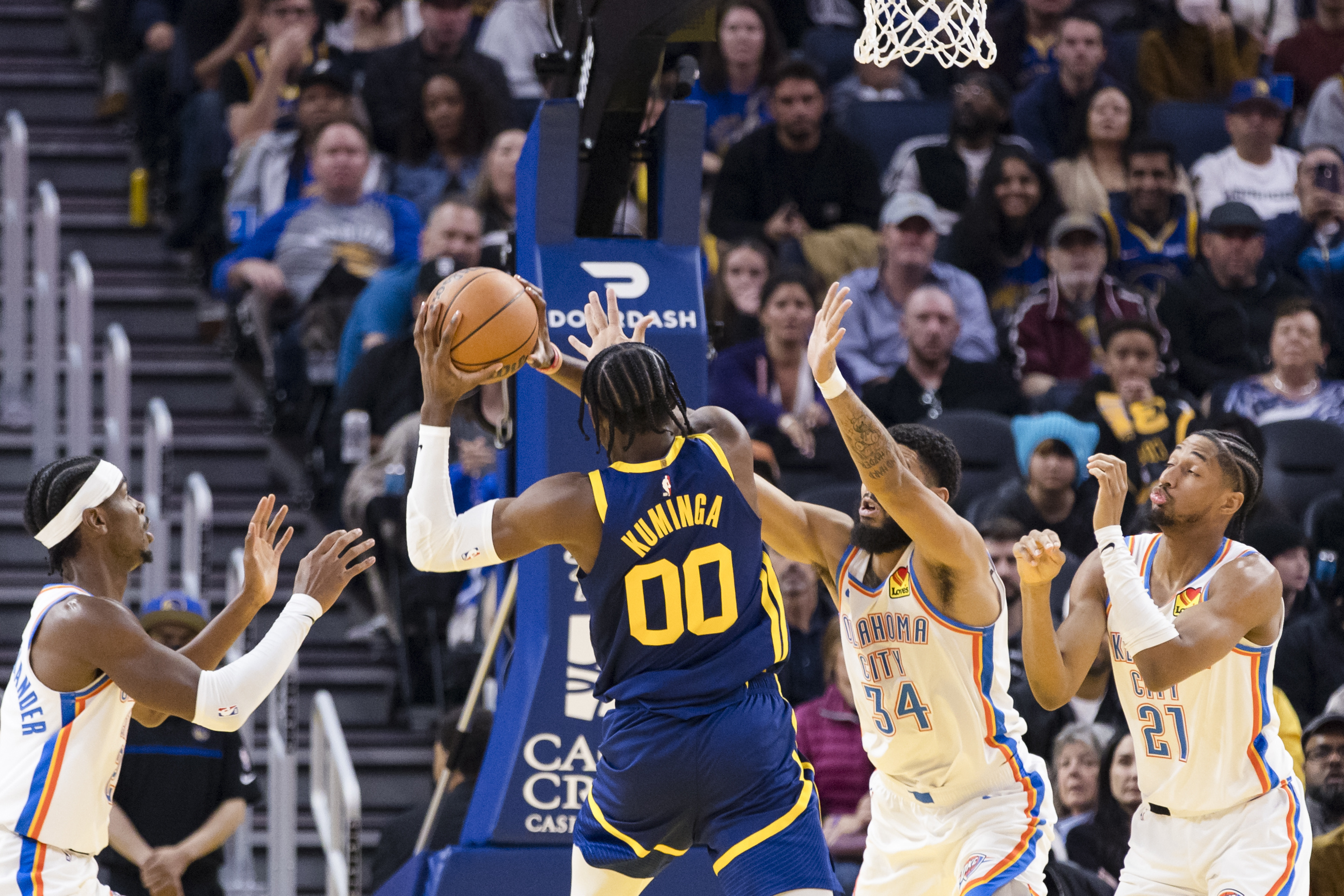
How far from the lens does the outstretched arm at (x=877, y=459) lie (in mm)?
5727

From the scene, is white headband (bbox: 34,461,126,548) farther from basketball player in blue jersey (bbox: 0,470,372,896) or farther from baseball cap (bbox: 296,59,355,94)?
baseball cap (bbox: 296,59,355,94)

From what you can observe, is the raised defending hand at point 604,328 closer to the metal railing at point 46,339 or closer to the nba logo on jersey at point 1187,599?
the nba logo on jersey at point 1187,599

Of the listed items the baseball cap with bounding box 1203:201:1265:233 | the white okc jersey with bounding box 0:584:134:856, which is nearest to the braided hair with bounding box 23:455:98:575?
the white okc jersey with bounding box 0:584:134:856

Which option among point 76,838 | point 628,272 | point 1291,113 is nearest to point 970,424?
point 628,272

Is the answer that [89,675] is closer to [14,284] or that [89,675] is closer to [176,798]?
[176,798]

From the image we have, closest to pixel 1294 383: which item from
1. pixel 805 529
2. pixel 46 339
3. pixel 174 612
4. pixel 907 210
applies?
pixel 907 210

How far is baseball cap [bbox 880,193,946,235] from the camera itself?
1109 cm

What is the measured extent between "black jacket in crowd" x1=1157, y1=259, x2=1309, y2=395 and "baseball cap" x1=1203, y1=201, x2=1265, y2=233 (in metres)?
0.29

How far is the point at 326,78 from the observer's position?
37.5 ft

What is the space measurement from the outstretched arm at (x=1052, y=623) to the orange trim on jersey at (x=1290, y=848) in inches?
29.0

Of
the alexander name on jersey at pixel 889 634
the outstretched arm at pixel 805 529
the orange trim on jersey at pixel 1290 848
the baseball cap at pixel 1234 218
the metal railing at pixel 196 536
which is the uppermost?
the baseball cap at pixel 1234 218

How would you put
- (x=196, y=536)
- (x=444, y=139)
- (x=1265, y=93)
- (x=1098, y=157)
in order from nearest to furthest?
(x=196, y=536) < (x=444, y=139) < (x=1098, y=157) < (x=1265, y=93)

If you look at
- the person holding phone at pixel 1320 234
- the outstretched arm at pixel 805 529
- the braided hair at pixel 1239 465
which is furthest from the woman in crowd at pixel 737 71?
the braided hair at pixel 1239 465

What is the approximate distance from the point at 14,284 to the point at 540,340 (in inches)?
249
